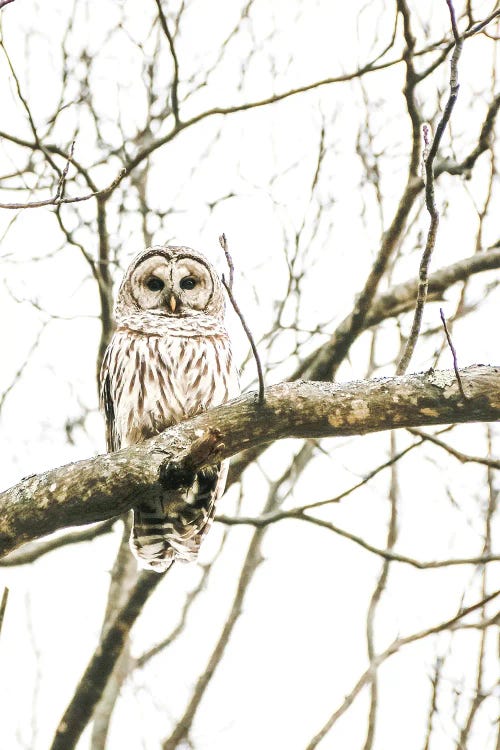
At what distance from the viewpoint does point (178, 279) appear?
19.8 ft

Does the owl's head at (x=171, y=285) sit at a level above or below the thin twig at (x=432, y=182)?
above

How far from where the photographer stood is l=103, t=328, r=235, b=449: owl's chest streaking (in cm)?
518

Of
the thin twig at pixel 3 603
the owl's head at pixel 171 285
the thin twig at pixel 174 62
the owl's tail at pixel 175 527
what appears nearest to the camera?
the thin twig at pixel 3 603

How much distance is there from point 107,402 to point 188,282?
3.43 ft

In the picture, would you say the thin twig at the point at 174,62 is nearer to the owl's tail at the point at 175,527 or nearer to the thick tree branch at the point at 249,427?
the owl's tail at the point at 175,527

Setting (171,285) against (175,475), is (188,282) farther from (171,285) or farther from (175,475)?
(175,475)

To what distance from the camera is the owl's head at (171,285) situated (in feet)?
19.3

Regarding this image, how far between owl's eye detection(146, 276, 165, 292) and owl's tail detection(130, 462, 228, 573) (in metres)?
1.44

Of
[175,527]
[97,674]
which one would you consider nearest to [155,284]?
[175,527]

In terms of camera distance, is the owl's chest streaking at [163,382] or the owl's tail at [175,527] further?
the owl's chest streaking at [163,382]

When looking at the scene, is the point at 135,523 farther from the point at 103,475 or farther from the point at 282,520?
the point at 103,475

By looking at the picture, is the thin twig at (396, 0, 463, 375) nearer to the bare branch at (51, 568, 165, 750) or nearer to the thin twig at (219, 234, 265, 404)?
the thin twig at (219, 234, 265, 404)

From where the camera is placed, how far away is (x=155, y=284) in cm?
605

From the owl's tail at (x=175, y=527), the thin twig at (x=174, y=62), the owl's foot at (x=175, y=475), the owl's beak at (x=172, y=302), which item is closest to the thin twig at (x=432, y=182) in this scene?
the owl's foot at (x=175, y=475)
